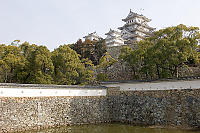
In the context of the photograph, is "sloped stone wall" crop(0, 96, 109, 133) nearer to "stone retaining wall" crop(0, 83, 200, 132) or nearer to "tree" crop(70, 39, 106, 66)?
"stone retaining wall" crop(0, 83, 200, 132)

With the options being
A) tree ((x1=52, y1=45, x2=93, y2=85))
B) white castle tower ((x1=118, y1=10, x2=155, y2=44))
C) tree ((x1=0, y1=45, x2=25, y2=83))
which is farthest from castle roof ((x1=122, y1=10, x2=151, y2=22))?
tree ((x1=0, y1=45, x2=25, y2=83))

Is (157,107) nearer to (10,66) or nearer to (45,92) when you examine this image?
(45,92)

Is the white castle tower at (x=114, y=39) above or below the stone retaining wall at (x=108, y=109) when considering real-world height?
above

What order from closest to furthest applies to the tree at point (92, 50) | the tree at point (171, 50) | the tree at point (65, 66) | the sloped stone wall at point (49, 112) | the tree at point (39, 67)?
1. the sloped stone wall at point (49, 112)
2. the tree at point (171, 50)
3. the tree at point (39, 67)
4. the tree at point (65, 66)
5. the tree at point (92, 50)

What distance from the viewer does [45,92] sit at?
425 inches

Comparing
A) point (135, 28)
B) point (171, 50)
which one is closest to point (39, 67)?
point (171, 50)

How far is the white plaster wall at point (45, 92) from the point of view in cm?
934

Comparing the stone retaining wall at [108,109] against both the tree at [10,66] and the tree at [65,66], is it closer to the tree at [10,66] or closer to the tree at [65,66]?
the tree at [65,66]

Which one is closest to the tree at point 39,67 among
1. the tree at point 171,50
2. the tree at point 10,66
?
the tree at point 10,66

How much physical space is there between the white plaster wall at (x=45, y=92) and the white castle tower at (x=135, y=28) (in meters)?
20.1

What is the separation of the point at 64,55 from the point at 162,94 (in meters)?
8.35

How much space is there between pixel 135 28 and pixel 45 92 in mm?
24718

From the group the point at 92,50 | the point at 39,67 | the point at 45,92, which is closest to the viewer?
the point at 45,92

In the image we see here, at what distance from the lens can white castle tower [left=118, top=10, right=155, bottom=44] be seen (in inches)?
1259
